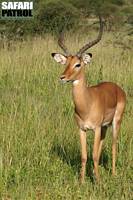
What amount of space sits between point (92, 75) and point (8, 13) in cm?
696

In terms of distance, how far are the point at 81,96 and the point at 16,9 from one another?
39.3ft

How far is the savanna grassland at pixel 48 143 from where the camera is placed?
4.77m

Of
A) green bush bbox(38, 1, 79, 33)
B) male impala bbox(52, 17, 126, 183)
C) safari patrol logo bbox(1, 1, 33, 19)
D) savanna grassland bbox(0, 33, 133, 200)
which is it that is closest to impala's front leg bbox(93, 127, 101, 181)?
male impala bbox(52, 17, 126, 183)

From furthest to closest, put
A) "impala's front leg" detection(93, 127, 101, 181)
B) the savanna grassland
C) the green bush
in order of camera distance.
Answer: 1. the green bush
2. "impala's front leg" detection(93, 127, 101, 181)
3. the savanna grassland

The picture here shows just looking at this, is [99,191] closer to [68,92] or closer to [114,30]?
[68,92]

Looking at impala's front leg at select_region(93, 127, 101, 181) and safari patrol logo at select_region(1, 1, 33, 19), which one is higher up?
safari patrol logo at select_region(1, 1, 33, 19)

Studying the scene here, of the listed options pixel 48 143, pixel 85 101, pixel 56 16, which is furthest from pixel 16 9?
pixel 85 101

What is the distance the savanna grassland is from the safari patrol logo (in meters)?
6.02

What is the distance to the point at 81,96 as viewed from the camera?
5109mm

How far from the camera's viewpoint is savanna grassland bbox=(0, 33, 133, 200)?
4.77 metres

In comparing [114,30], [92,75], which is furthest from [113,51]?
[114,30]

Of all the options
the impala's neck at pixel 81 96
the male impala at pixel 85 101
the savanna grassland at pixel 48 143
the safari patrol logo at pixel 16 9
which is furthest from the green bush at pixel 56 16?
the impala's neck at pixel 81 96

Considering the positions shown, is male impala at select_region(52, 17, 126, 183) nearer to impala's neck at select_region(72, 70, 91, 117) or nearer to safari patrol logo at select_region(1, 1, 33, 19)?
impala's neck at select_region(72, 70, 91, 117)

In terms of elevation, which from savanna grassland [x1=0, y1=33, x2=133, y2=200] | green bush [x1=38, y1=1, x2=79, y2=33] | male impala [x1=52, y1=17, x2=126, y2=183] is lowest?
savanna grassland [x1=0, y1=33, x2=133, y2=200]
